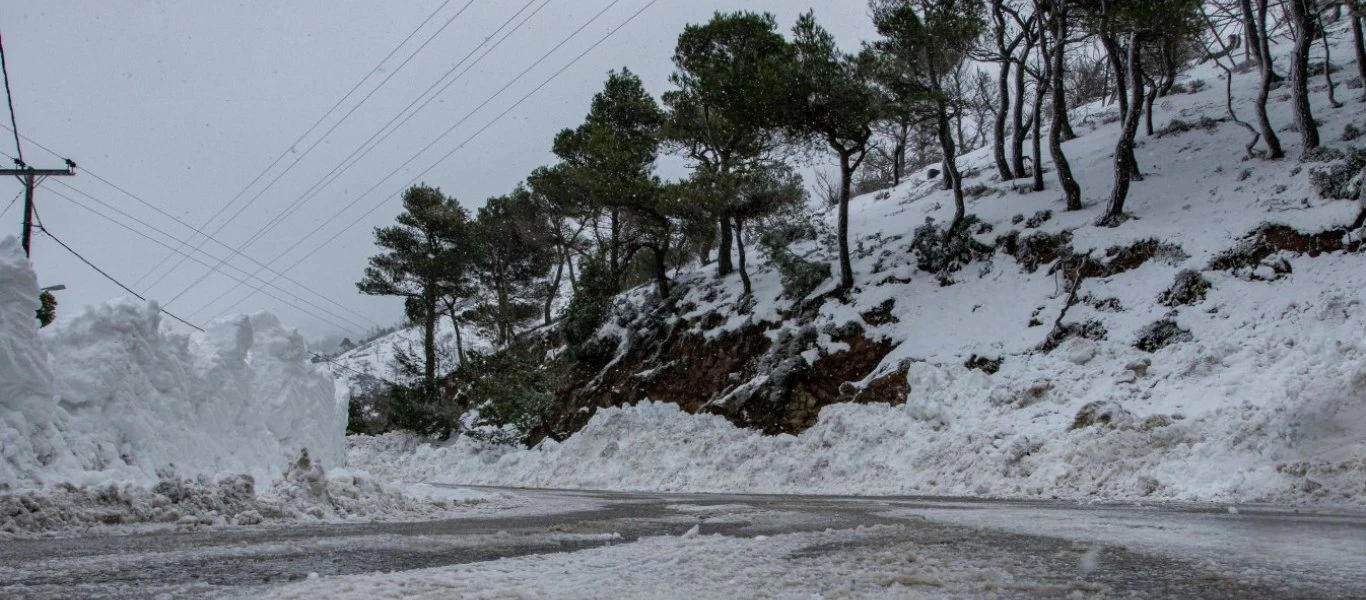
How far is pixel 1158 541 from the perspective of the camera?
5.54 metres

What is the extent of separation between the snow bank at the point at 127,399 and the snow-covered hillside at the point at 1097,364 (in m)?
9.32

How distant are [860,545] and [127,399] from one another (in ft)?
24.2

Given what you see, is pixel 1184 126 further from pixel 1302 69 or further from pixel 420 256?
pixel 420 256

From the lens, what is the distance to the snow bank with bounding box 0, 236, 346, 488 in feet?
23.8

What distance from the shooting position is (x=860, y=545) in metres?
5.47

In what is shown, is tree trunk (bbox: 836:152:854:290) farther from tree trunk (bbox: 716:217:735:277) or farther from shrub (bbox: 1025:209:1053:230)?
tree trunk (bbox: 716:217:735:277)

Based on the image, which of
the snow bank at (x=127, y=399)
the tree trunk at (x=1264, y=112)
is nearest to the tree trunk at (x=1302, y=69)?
the tree trunk at (x=1264, y=112)

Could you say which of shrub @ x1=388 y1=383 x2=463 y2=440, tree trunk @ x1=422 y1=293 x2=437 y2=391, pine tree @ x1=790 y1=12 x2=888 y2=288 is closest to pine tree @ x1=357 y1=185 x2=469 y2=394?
tree trunk @ x1=422 y1=293 x2=437 y2=391

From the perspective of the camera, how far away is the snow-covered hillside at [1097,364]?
11102 mm

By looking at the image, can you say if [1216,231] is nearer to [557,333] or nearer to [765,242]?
[765,242]

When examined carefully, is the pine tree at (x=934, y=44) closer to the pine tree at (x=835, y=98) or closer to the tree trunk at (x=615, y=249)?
the pine tree at (x=835, y=98)

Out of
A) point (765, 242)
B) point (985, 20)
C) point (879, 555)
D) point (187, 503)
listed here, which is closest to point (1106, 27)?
point (985, 20)

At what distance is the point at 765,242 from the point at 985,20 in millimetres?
8935

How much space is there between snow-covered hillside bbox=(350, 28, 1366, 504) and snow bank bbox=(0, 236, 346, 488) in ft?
30.6
